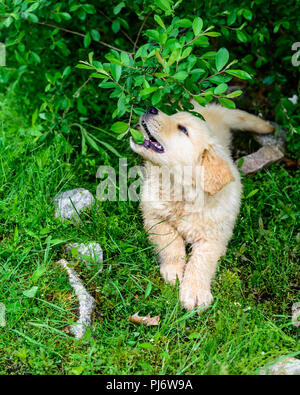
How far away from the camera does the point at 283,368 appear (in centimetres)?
193

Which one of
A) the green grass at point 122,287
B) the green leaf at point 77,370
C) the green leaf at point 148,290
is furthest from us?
the green leaf at point 148,290

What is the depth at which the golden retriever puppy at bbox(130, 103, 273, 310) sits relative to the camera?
2406 mm

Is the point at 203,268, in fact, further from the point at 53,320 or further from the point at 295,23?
the point at 295,23

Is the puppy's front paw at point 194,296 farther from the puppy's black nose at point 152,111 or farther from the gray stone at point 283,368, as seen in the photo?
the puppy's black nose at point 152,111

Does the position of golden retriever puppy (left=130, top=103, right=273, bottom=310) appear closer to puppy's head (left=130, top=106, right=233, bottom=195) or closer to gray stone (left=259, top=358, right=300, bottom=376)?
puppy's head (left=130, top=106, right=233, bottom=195)

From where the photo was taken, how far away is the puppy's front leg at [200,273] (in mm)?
2336

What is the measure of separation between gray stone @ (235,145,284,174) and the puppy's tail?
18 centimetres

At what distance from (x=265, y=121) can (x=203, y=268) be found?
68.1 inches

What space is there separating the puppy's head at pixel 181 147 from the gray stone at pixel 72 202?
1.81ft

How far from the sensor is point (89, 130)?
3432 millimetres

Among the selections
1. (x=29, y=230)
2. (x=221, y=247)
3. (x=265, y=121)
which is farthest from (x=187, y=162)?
(x=265, y=121)

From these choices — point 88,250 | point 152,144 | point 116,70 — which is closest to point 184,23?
point 116,70

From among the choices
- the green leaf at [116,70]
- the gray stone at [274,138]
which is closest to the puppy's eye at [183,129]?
the green leaf at [116,70]

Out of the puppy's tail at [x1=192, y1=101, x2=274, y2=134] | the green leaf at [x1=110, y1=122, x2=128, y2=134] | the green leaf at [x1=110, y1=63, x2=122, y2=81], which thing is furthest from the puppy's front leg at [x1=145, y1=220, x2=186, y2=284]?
the puppy's tail at [x1=192, y1=101, x2=274, y2=134]
